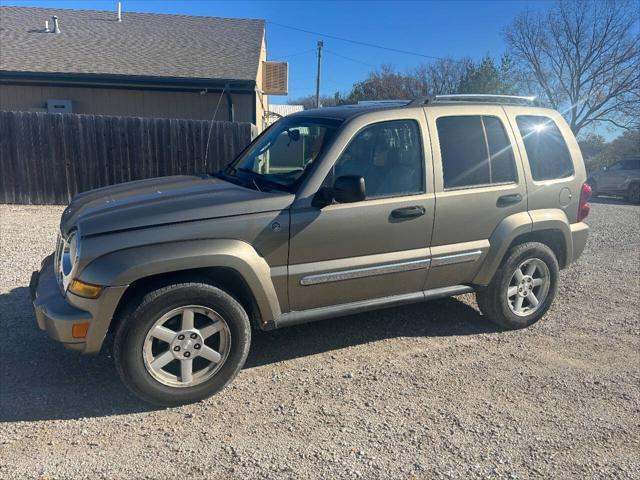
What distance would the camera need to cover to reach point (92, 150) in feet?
36.4

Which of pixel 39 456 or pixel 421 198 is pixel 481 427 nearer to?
pixel 421 198

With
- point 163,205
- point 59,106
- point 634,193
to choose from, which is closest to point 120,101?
point 59,106

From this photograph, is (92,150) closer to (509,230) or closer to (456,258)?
(456,258)

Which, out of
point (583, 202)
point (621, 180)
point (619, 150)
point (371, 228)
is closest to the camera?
point (371, 228)

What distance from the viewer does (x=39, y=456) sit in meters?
2.79

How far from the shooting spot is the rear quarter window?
458 cm

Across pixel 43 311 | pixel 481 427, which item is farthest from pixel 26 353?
pixel 481 427

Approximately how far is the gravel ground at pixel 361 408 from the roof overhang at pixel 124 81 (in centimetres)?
1102

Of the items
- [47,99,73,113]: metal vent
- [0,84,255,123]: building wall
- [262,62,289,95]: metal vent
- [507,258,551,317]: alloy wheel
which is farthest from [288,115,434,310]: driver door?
[262,62,289,95]: metal vent

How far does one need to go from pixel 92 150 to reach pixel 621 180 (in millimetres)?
17770

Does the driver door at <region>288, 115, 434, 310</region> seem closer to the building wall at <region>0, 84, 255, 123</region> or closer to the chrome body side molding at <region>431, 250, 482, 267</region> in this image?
the chrome body side molding at <region>431, 250, 482, 267</region>

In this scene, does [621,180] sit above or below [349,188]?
below

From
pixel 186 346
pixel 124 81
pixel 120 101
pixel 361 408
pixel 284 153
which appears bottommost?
pixel 361 408

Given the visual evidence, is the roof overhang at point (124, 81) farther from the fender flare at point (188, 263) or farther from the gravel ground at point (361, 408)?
the fender flare at point (188, 263)
